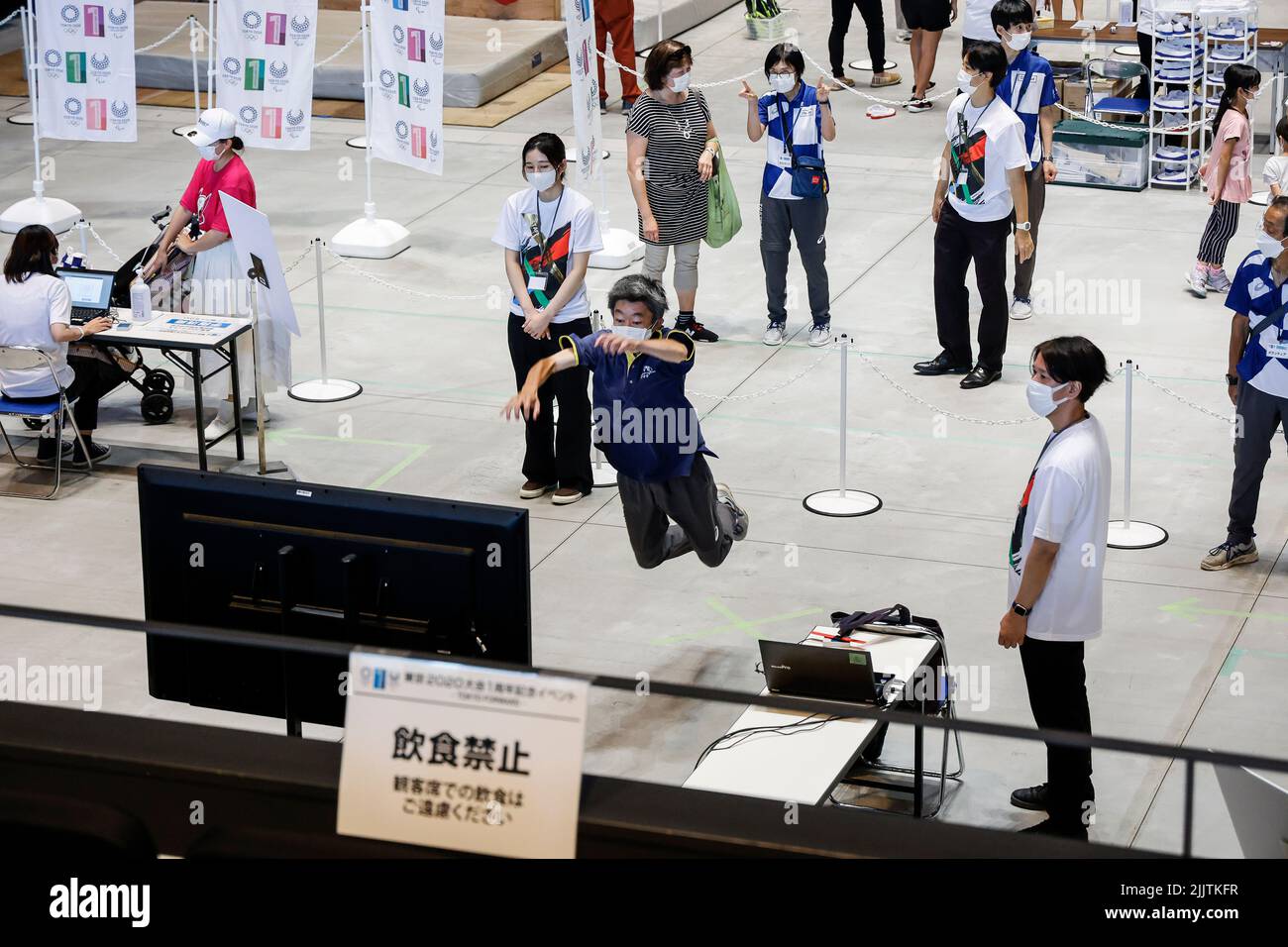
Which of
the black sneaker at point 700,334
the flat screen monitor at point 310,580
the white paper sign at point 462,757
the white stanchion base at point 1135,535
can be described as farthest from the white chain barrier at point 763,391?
the white paper sign at point 462,757

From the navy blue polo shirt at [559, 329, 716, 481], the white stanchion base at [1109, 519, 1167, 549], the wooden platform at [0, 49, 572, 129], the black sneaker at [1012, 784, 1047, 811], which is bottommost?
the black sneaker at [1012, 784, 1047, 811]

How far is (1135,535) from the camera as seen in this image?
29.5 ft

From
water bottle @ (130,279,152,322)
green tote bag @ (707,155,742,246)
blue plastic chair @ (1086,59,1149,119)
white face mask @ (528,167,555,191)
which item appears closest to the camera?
white face mask @ (528,167,555,191)

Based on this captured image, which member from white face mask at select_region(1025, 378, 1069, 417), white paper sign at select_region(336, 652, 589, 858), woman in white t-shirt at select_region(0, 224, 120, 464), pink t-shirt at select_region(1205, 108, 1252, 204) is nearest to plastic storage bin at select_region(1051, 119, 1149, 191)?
pink t-shirt at select_region(1205, 108, 1252, 204)

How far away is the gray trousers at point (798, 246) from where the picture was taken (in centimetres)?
1138

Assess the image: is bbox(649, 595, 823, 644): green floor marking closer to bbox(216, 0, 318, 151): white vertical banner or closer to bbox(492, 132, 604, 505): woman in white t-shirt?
bbox(492, 132, 604, 505): woman in white t-shirt

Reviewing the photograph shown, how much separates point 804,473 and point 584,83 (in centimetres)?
424

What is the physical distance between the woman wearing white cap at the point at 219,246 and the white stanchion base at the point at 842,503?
10.5 ft

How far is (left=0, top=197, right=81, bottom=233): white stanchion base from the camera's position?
567 inches

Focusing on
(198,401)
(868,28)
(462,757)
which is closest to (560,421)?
(198,401)

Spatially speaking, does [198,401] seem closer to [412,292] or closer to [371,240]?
[412,292]

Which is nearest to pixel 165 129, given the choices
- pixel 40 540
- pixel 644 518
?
pixel 40 540

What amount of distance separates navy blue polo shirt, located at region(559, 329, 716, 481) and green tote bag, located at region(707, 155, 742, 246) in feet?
13.0

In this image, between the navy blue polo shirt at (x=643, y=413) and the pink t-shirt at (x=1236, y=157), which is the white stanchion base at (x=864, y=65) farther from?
the navy blue polo shirt at (x=643, y=413)
